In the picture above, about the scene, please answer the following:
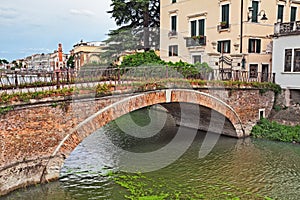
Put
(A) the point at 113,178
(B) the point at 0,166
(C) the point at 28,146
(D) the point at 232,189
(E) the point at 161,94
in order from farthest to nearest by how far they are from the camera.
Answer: (E) the point at 161,94 < (A) the point at 113,178 < (D) the point at 232,189 < (C) the point at 28,146 < (B) the point at 0,166

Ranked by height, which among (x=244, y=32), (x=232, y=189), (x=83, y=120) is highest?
(x=244, y=32)

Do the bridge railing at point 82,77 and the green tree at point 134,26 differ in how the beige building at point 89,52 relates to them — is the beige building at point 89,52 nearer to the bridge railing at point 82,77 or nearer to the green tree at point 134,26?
the green tree at point 134,26

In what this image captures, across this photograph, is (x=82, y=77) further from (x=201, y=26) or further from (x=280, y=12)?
(x=280, y=12)

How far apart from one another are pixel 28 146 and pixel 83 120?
1.84 meters

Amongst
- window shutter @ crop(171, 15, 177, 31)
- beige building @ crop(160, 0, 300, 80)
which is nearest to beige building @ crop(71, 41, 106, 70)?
window shutter @ crop(171, 15, 177, 31)

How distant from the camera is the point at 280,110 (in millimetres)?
16750

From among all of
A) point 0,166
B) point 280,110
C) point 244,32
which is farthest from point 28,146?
point 244,32

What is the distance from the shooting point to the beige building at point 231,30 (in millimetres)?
19203

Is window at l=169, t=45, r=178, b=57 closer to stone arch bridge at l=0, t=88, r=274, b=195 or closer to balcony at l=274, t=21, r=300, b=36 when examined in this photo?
balcony at l=274, t=21, r=300, b=36

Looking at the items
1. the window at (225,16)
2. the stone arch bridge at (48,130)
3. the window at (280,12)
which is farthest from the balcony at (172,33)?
the stone arch bridge at (48,130)

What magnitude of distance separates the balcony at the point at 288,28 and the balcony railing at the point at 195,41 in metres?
5.62

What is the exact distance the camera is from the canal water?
9539 mm

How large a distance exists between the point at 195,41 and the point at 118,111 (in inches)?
495

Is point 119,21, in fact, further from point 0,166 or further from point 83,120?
point 0,166
